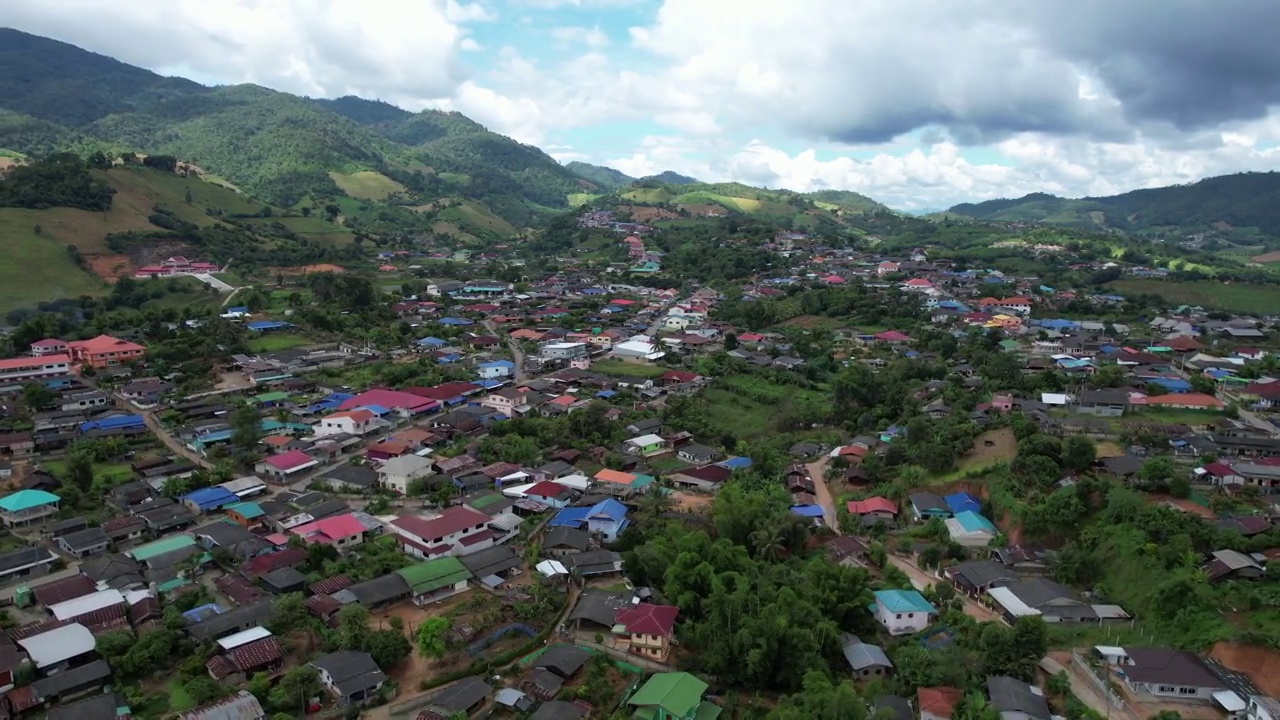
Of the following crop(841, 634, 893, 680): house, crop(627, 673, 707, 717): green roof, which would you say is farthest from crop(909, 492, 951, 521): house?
crop(627, 673, 707, 717): green roof

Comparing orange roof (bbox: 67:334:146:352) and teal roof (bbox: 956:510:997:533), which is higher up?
orange roof (bbox: 67:334:146:352)

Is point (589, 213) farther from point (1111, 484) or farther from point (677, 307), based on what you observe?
point (1111, 484)

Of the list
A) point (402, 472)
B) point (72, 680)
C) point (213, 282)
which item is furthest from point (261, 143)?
point (72, 680)

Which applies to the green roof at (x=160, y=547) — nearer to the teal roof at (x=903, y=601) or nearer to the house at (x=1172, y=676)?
the teal roof at (x=903, y=601)

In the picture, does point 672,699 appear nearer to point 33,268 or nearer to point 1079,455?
point 1079,455

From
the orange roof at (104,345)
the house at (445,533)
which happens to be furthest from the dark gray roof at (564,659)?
the orange roof at (104,345)

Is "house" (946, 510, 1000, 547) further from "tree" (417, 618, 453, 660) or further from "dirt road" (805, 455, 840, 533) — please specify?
"tree" (417, 618, 453, 660)

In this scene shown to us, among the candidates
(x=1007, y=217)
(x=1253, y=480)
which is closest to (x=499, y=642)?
(x=1253, y=480)
